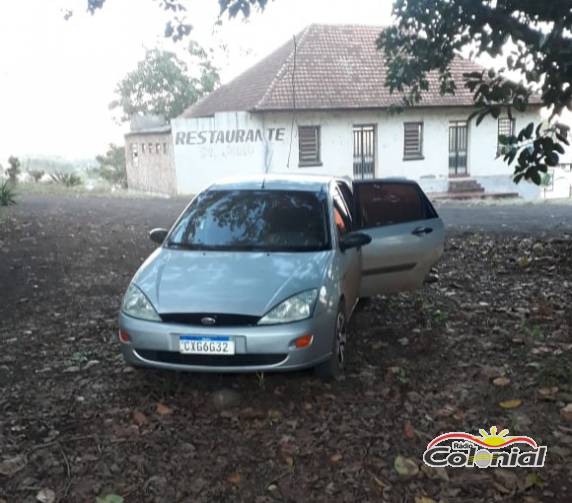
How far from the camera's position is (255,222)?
545 cm

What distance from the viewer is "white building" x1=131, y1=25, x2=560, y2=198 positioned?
77.8 ft

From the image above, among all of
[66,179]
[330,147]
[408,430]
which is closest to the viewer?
[408,430]

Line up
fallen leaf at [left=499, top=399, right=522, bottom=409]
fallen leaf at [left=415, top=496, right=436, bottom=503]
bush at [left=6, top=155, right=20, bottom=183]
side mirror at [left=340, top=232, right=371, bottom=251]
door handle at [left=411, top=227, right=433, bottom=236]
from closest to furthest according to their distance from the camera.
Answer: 1. fallen leaf at [left=415, top=496, right=436, bottom=503]
2. fallen leaf at [left=499, top=399, right=522, bottom=409]
3. side mirror at [left=340, top=232, right=371, bottom=251]
4. door handle at [left=411, top=227, right=433, bottom=236]
5. bush at [left=6, top=155, right=20, bottom=183]

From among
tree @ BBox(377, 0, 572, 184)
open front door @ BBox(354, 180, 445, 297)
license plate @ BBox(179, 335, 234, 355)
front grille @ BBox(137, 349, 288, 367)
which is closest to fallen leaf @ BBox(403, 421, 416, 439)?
front grille @ BBox(137, 349, 288, 367)

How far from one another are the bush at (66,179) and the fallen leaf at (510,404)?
24.3m

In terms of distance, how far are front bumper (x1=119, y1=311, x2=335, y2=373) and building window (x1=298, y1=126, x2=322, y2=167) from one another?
20253mm

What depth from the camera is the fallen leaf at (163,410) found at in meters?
4.33

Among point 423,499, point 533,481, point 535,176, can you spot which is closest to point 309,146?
point 535,176

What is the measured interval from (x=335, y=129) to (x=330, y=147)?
74cm

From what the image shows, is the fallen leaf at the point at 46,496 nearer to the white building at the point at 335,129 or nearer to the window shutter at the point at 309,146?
the white building at the point at 335,129

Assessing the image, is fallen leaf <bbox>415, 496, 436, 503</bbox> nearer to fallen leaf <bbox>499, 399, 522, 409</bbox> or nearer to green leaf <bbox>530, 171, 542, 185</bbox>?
fallen leaf <bbox>499, 399, 522, 409</bbox>

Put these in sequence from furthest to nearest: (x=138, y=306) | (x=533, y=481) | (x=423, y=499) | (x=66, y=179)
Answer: (x=66, y=179) → (x=138, y=306) → (x=533, y=481) → (x=423, y=499)

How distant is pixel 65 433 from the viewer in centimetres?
406

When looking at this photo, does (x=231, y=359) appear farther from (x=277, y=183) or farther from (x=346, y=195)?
(x=346, y=195)
